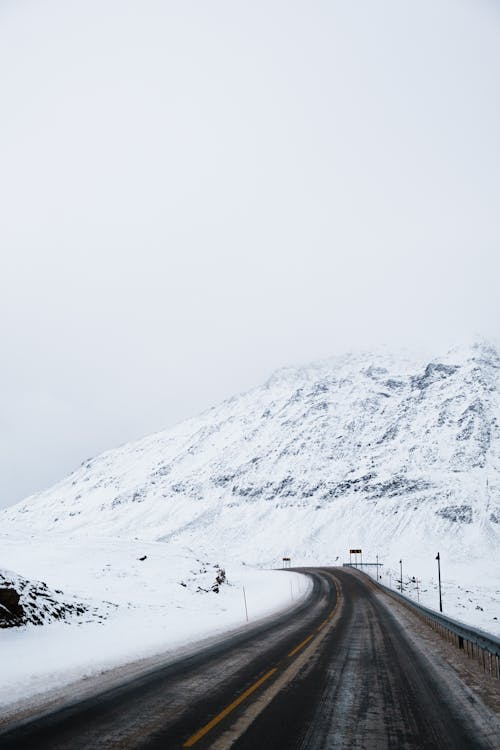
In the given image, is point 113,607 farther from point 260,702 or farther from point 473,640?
point 260,702

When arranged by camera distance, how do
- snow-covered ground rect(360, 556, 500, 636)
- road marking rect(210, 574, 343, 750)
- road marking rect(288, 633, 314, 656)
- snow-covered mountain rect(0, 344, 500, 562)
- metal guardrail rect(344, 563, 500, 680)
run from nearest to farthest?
road marking rect(210, 574, 343, 750)
metal guardrail rect(344, 563, 500, 680)
road marking rect(288, 633, 314, 656)
snow-covered ground rect(360, 556, 500, 636)
snow-covered mountain rect(0, 344, 500, 562)

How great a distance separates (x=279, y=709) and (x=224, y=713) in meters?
0.83

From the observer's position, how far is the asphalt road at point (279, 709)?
6148 mm

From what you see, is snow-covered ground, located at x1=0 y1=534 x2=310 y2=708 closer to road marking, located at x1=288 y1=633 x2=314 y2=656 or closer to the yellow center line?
road marking, located at x1=288 y1=633 x2=314 y2=656

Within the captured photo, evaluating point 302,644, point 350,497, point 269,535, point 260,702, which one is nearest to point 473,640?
point 302,644

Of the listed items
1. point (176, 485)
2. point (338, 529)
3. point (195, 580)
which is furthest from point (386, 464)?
point (195, 580)

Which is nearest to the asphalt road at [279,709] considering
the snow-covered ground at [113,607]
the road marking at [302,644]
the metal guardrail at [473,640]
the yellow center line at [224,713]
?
the yellow center line at [224,713]

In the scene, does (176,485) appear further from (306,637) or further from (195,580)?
(306,637)

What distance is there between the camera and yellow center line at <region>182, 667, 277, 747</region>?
6.10 m

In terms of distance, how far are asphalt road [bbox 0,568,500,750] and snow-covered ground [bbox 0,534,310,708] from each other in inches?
78.6

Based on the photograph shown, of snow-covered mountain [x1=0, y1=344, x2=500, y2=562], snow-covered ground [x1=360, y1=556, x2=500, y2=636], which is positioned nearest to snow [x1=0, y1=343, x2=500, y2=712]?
snow-covered ground [x1=360, y1=556, x2=500, y2=636]

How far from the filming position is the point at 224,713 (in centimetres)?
719

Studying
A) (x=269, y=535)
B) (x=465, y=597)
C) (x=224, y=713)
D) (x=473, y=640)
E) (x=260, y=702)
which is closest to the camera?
(x=224, y=713)

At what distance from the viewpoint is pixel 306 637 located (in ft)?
50.6
